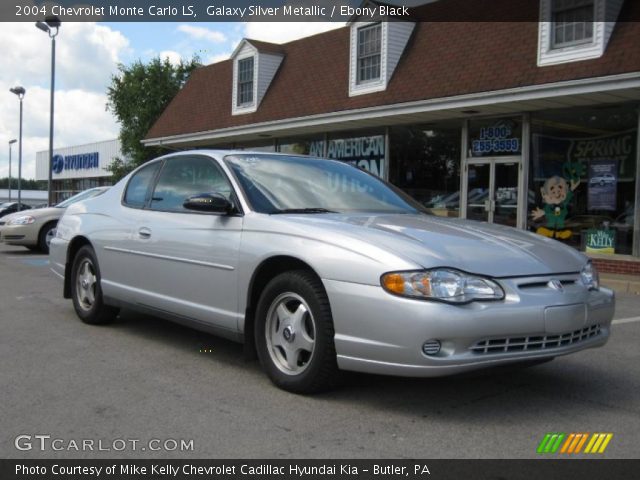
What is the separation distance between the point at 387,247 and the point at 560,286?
1.01m

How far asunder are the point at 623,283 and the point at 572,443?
760cm

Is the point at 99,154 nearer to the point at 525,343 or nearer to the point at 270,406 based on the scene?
the point at 270,406

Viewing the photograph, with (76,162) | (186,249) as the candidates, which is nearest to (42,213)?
(186,249)

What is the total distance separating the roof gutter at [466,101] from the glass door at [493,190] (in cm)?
161

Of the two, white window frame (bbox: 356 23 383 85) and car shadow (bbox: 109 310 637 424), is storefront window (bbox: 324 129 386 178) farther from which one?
car shadow (bbox: 109 310 637 424)

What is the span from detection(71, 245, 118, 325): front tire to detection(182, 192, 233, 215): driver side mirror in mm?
1866

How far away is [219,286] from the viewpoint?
14.7 feet

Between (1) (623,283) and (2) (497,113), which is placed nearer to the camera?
(1) (623,283)

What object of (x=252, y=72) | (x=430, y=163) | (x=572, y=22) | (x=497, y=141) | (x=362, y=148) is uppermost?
(x=252, y=72)

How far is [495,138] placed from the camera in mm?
13680

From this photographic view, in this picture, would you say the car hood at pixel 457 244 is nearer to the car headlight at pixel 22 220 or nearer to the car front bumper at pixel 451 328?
the car front bumper at pixel 451 328

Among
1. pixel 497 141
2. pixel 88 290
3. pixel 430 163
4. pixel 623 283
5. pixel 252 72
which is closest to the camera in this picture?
pixel 88 290
